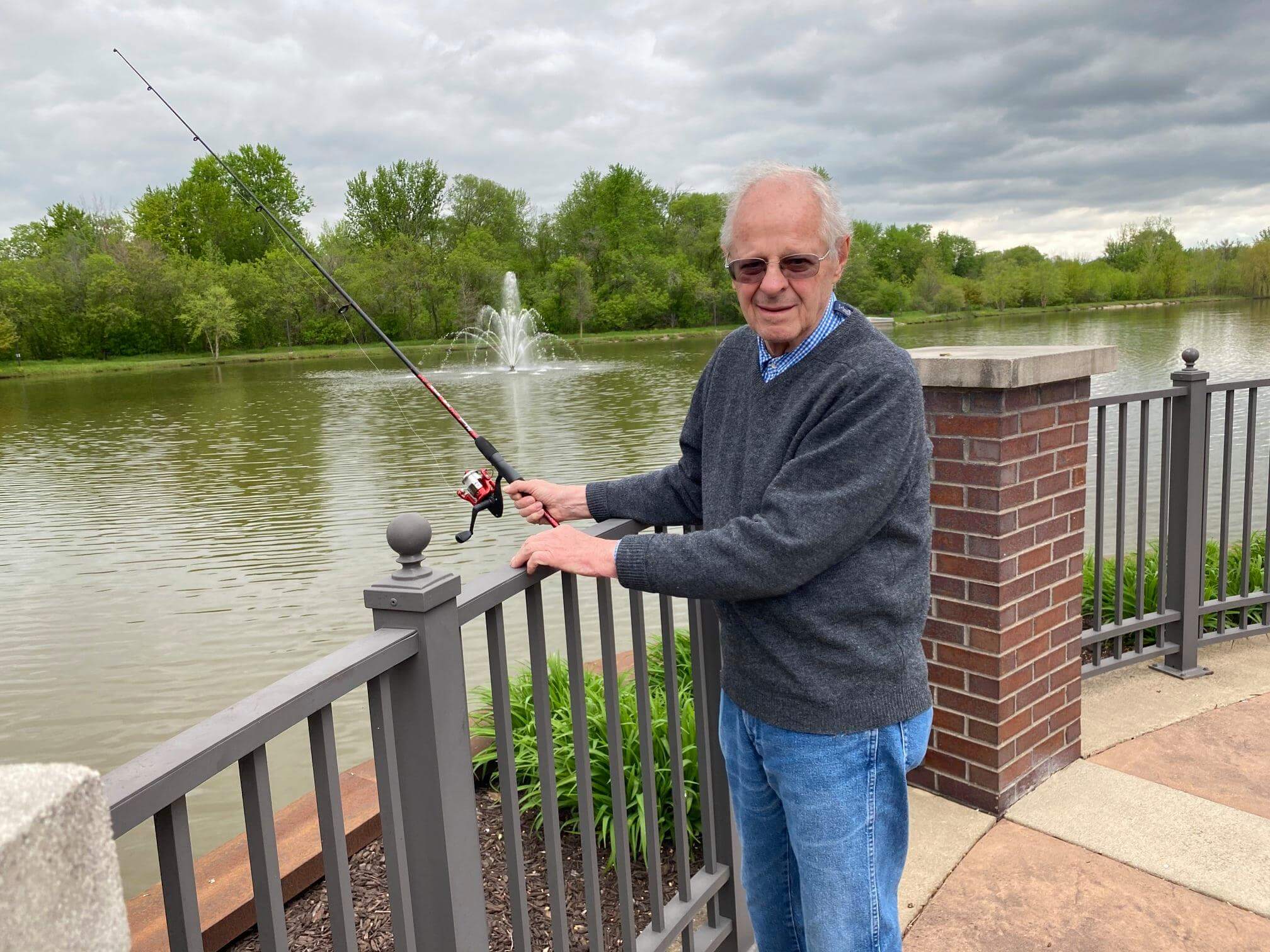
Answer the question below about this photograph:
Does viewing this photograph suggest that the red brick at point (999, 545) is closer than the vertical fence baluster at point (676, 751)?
No

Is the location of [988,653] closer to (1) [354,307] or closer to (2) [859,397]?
(2) [859,397]

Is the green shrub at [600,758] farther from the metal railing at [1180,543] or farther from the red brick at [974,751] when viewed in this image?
the metal railing at [1180,543]

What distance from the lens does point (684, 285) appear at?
67.8 meters

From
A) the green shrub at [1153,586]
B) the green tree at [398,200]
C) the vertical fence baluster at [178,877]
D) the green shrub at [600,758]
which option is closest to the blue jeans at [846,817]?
the vertical fence baluster at [178,877]

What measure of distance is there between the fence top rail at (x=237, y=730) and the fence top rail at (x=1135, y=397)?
9.80 feet

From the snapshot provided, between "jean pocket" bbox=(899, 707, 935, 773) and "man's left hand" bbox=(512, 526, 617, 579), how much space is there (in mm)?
645

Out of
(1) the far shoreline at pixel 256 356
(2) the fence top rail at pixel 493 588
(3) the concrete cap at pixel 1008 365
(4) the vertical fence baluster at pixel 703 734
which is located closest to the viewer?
(2) the fence top rail at pixel 493 588

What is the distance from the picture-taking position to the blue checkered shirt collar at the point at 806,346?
6.08 feet

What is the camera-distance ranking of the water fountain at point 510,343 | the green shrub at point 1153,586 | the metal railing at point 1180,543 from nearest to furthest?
1. the metal railing at point 1180,543
2. the green shrub at point 1153,586
3. the water fountain at point 510,343

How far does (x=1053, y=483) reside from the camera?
3.36m

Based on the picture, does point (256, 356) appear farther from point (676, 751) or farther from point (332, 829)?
point (332, 829)

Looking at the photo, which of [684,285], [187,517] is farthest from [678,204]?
[187,517]

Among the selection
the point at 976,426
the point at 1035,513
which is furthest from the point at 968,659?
the point at 976,426

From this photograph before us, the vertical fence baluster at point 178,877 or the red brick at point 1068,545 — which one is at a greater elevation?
the vertical fence baluster at point 178,877
